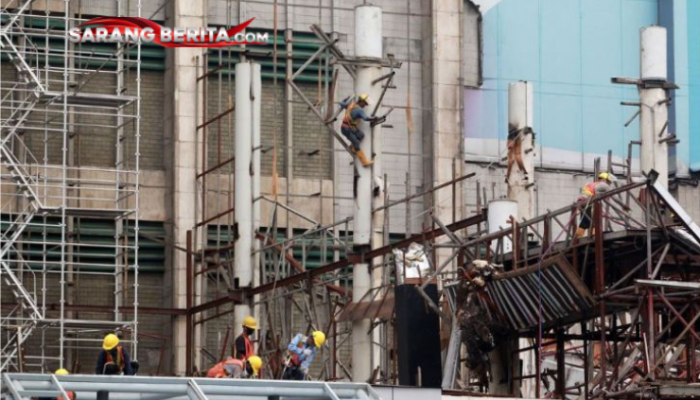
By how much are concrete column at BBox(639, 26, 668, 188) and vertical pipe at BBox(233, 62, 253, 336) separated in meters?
9.99

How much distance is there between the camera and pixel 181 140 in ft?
180

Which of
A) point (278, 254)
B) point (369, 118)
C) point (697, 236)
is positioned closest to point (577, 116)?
point (278, 254)

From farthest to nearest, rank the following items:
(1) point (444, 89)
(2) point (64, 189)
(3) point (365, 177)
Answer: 1. (1) point (444, 89)
2. (2) point (64, 189)
3. (3) point (365, 177)

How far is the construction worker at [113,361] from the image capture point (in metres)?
34.2

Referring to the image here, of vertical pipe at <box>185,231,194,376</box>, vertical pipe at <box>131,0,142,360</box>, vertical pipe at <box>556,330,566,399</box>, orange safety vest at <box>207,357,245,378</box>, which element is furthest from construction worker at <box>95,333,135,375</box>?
vertical pipe at <box>185,231,194,376</box>

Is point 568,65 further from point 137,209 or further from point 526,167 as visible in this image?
point 137,209

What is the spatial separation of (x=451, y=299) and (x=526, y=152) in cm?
623

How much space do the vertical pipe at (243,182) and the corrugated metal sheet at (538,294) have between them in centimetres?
938

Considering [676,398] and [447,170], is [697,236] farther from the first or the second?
[447,170]

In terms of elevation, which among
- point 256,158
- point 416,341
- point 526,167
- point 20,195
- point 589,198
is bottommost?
point 416,341

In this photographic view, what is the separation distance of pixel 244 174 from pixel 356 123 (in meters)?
5.11

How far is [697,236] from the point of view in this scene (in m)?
39.0

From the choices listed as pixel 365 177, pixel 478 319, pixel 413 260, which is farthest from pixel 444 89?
pixel 478 319

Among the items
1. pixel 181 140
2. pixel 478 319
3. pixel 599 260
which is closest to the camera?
pixel 599 260
